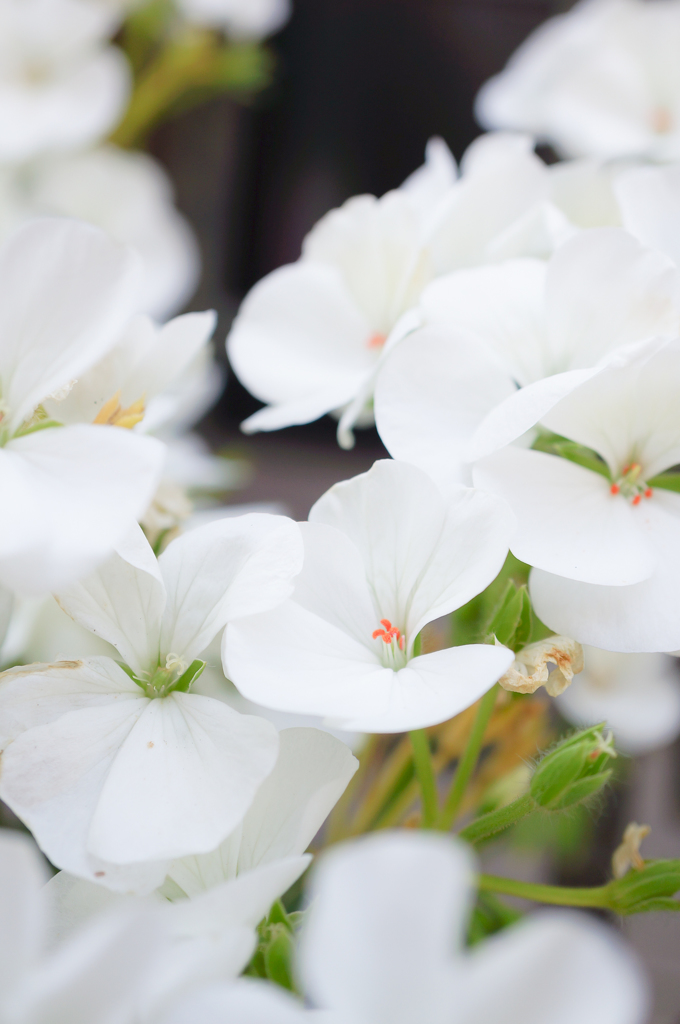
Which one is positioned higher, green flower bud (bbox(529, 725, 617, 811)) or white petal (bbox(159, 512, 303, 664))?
white petal (bbox(159, 512, 303, 664))

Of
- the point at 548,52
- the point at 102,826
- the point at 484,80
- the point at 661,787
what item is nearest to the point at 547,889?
the point at 102,826

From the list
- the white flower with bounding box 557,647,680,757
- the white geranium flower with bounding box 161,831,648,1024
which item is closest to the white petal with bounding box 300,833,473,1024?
the white geranium flower with bounding box 161,831,648,1024

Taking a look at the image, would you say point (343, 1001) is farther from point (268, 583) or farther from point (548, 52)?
point (548, 52)

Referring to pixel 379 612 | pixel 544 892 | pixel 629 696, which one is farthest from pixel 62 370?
pixel 629 696

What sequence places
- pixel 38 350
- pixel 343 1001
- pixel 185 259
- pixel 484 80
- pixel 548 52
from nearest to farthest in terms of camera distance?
1. pixel 343 1001
2. pixel 38 350
3. pixel 548 52
4. pixel 185 259
5. pixel 484 80

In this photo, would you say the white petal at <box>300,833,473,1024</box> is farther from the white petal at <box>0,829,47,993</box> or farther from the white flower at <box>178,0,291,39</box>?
the white flower at <box>178,0,291,39</box>
